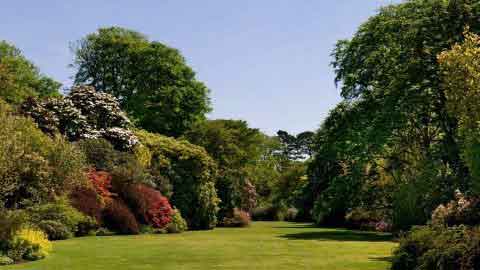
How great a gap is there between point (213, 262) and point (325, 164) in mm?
34217

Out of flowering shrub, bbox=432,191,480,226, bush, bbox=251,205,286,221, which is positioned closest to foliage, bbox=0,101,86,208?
flowering shrub, bbox=432,191,480,226

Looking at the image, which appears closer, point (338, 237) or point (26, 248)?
point (26, 248)

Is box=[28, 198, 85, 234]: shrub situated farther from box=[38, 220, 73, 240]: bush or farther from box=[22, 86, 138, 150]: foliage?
box=[22, 86, 138, 150]: foliage

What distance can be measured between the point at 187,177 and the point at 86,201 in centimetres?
1047

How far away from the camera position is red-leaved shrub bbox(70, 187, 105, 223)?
29255mm

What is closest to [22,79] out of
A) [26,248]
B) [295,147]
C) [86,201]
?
[86,201]

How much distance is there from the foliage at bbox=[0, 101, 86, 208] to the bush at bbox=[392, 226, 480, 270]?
1379cm

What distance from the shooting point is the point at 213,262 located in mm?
17062

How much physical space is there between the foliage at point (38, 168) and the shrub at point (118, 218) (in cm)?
360

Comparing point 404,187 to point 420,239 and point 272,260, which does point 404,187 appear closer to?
point 272,260

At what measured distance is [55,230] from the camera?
1001 inches

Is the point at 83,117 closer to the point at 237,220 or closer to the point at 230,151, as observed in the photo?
the point at 237,220

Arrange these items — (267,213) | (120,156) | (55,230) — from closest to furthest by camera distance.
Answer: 1. (55,230)
2. (120,156)
3. (267,213)

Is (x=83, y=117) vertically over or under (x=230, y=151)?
over
